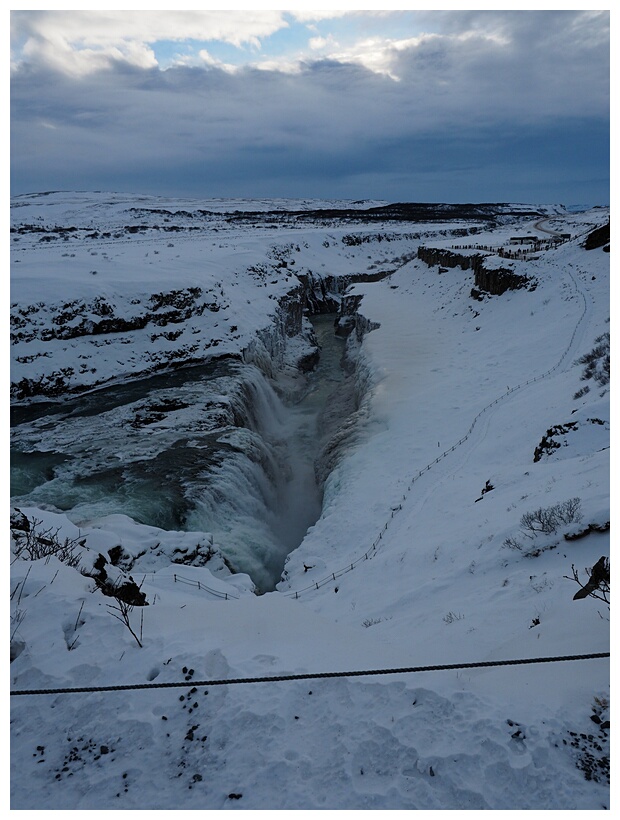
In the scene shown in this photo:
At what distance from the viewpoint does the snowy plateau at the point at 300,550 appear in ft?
15.7

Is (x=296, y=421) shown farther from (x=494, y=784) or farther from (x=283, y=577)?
(x=494, y=784)

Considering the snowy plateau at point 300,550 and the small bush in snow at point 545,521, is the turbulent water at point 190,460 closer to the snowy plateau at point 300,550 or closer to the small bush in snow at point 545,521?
the snowy plateau at point 300,550

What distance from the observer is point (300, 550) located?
1448cm

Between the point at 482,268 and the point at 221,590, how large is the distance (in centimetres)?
3519

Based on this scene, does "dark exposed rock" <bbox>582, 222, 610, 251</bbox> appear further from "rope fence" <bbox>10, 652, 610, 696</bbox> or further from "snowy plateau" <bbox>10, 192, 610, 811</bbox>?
"rope fence" <bbox>10, 652, 610, 696</bbox>

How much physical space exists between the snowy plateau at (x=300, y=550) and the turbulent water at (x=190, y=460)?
14cm

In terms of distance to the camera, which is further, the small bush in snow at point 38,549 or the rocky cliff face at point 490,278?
the rocky cliff face at point 490,278

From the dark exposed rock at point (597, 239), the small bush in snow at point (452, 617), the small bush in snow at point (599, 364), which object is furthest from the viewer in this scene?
the dark exposed rock at point (597, 239)

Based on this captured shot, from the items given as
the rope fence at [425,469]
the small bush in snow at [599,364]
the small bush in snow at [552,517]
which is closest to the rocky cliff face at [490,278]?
the rope fence at [425,469]

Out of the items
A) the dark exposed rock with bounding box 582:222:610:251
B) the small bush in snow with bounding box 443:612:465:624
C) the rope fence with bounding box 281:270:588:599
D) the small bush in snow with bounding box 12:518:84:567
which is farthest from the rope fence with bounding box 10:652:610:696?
the dark exposed rock with bounding box 582:222:610:251

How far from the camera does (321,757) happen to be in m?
4.84

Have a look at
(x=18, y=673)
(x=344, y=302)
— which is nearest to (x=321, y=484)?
(x=18, y=673)

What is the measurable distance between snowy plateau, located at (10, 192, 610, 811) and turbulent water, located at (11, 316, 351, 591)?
145 millimetres

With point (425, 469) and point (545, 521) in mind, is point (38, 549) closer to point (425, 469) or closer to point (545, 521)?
point (545, 521)
